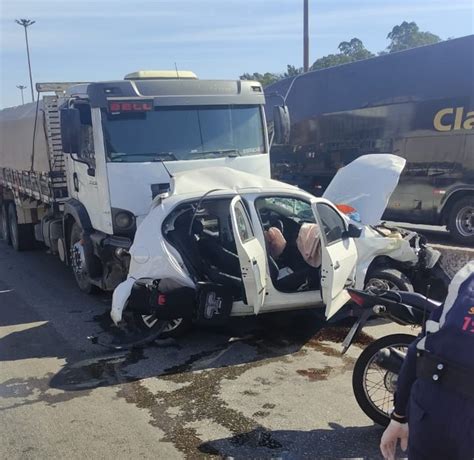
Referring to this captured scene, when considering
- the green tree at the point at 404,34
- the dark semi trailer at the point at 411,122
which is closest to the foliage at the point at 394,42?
the green tree at the point at 404,34

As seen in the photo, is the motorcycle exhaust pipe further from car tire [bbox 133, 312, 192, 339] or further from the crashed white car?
car tire [bbox 133, 312, 192, 339]

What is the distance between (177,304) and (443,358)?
3.42 m

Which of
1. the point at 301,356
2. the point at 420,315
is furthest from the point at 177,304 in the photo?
the point at 420,315

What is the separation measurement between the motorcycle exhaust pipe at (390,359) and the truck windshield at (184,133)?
4.07 meters

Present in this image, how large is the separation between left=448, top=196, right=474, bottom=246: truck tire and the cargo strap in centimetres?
895

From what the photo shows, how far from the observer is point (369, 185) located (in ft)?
22.2

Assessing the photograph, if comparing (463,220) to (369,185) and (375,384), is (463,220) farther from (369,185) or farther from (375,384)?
(375,384)

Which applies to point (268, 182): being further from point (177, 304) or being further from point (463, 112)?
point (463, 112)

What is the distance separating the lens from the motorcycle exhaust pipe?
3.53 meters

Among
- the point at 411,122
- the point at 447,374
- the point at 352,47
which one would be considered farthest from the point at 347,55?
the point at 447,374

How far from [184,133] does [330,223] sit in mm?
2463

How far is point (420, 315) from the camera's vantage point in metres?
3.52

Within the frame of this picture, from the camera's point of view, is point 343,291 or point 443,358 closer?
point 443,358

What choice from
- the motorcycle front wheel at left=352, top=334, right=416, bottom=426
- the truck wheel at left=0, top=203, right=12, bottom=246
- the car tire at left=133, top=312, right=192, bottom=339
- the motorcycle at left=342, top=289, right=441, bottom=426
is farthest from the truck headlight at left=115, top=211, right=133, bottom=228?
the truck wheel at left=0, top=203, right=12, bottom=246
